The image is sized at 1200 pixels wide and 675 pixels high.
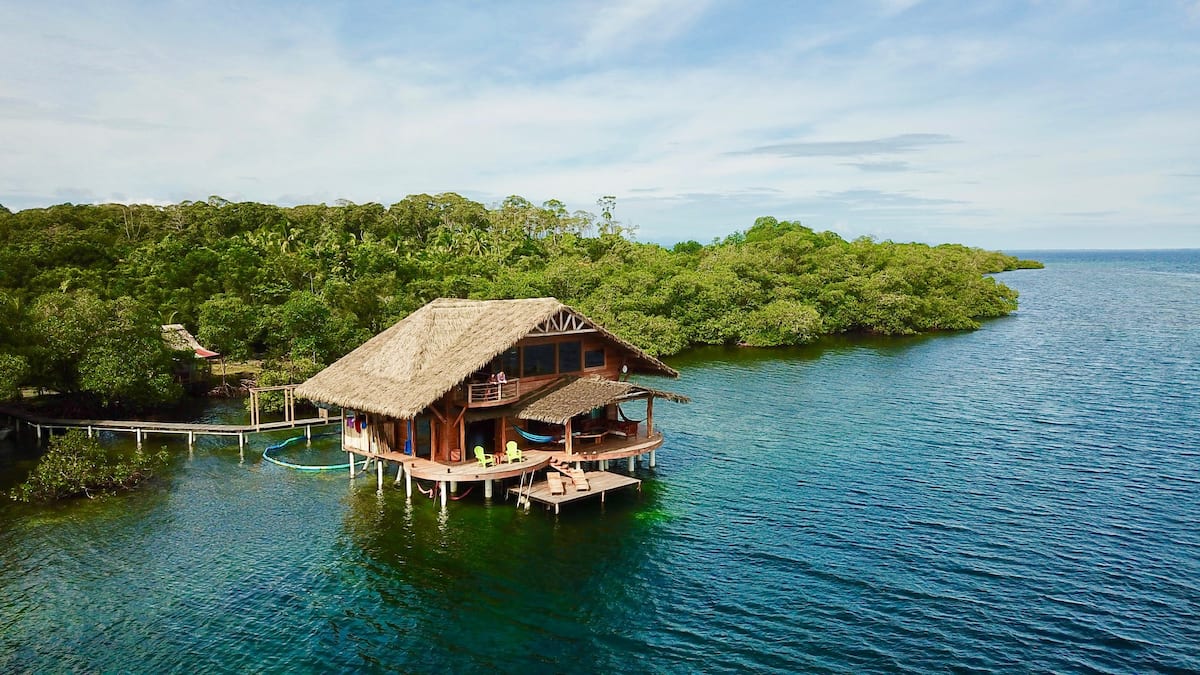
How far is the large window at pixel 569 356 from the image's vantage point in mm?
32188

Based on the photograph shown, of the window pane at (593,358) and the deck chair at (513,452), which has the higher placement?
the window pane at (593,358)

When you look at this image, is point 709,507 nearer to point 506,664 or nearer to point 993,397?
point 506,664

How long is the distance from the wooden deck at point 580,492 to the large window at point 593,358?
4788 mm

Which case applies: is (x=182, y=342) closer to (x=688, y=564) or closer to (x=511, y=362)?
(x=511, y=362)

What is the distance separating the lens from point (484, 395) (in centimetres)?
2886

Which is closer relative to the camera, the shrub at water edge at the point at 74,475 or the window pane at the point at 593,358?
the shrub at water edge at the point at 74,475

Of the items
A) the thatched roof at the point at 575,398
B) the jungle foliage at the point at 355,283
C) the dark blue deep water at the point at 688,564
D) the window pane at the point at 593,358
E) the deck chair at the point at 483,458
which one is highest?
the jungle foliage at the point at 355,283

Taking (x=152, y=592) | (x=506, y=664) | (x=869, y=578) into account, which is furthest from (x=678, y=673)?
(x=152, y=592)

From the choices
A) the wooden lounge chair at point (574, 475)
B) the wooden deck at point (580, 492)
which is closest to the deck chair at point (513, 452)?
the wooden deck at point (580, 492)

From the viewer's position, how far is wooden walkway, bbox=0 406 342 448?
123 ft

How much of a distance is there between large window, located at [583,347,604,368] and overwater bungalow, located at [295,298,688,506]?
0.05m

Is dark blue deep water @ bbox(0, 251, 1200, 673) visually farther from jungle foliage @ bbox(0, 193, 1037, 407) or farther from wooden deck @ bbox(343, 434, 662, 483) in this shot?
jungle foliage @ bbox(0, 193, 1037, 407)

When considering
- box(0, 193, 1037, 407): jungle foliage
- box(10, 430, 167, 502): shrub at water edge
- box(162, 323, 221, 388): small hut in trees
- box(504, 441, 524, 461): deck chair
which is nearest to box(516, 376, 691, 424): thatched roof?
→ box(504, 441, 524, 461): deck chair

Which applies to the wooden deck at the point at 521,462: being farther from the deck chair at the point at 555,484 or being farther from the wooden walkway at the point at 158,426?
the wooden walkway at the point at 158,426
